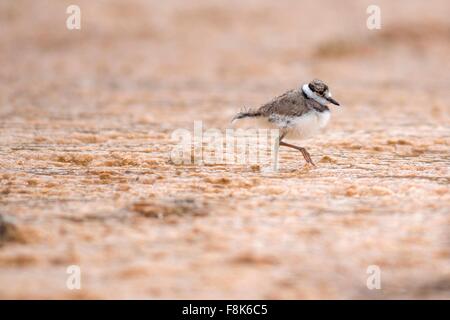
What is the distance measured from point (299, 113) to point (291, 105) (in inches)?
5.3

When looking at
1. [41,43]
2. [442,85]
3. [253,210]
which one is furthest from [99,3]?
[253,210]

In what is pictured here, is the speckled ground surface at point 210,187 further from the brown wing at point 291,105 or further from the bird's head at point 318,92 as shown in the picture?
the bird's head at point 318,92

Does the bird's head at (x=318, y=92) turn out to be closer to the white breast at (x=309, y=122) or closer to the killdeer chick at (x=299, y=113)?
the killdeer chick at (x=299, y=113)

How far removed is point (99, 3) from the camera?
67.2ft

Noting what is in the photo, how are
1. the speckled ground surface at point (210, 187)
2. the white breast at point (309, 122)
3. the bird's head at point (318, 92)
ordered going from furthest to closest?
the bird's head at point (318, 92), the white breast at point (309, 122), the speckled ground surface at point (210, 187)

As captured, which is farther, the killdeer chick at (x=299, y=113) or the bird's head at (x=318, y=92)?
the bird's head at (x=318, y=92)

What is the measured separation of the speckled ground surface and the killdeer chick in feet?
1.30

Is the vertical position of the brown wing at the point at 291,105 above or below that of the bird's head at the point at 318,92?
below

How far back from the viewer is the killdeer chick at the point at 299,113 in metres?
7.10

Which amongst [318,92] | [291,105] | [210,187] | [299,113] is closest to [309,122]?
[299,113]

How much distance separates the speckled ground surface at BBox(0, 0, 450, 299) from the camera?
458 centimetres

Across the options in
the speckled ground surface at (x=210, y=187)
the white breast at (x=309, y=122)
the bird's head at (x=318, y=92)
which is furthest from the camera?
the bird's head at (x=318, y=92)

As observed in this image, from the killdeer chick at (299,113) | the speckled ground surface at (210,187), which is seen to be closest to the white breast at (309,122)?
the killdeer chick at (299,113)
